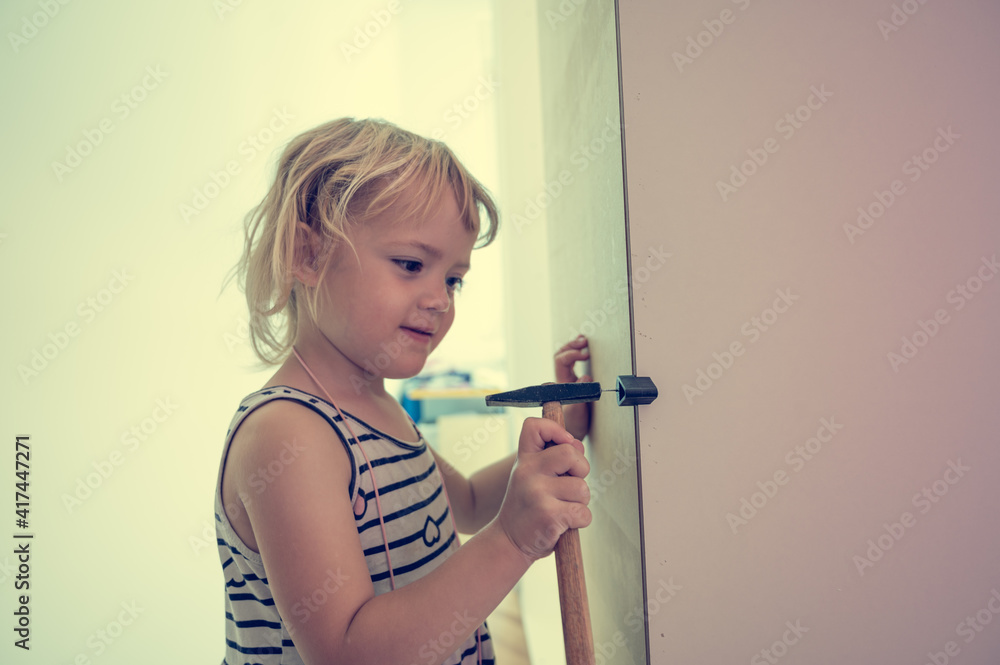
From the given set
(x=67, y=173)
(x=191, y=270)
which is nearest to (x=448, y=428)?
(x=191, y=270)

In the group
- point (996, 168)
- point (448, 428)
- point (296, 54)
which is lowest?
point (448, 428)

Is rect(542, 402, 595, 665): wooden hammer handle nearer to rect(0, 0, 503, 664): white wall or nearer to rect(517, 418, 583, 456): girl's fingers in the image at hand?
rect(517, 418, 583, 456): girl's fingers

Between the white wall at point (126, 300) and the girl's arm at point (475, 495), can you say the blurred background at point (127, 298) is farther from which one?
the girl's arm at point (475, 495)

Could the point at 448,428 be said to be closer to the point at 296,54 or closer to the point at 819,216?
the point at 296,54

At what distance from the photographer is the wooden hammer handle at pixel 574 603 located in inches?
16.8

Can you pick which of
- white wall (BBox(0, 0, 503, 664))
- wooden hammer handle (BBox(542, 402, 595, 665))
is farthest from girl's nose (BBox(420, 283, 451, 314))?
white wall (BBox(0, 0, 503, 664))

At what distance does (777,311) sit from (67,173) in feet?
4.53

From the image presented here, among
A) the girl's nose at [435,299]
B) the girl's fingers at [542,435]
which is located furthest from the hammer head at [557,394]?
the girl's nose at [435,299]

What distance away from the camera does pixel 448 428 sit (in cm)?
199

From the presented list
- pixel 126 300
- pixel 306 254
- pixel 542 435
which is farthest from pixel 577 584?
pixel 126 300

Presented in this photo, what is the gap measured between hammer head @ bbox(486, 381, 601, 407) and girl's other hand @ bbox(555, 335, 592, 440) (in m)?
0.18

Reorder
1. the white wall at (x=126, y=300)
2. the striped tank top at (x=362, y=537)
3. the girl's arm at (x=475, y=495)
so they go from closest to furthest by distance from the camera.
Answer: the striped tank top at (x=362, y=537) < the girl's arm at (x=475, y=495) < the white wall at (x=126, y=300)

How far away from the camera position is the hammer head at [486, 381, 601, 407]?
0.47 meters

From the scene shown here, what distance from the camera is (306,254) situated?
23.8 inches
